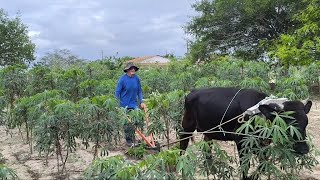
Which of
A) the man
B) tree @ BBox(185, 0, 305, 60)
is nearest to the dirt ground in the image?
the man

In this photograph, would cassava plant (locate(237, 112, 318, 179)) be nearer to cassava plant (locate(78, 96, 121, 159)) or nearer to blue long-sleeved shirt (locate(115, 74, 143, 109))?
cassava plant (locate(78, 96, 121, 159))

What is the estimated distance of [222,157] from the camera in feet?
15.3

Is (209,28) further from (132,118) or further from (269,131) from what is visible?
(269,131)

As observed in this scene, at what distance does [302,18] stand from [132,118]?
14.5 metres

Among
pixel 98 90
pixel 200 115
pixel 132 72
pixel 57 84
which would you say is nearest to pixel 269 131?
pixel 200 115

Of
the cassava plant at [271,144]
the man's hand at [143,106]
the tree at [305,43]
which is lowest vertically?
the cassava plant at [271,144]

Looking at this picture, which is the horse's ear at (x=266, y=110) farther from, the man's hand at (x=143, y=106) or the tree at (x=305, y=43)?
the tree at (x=305, y=43)

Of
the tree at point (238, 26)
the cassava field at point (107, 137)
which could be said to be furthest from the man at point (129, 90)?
the tree at point (238, 26)

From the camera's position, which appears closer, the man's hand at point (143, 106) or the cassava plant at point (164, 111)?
the cassava plant at point (164, 111)

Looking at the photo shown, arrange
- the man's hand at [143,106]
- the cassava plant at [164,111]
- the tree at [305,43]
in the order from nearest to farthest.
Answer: the cassava plant at [164,111]
the man's hand at [143,106]
the tree at [305,43]

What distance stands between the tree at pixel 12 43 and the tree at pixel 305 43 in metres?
16.8

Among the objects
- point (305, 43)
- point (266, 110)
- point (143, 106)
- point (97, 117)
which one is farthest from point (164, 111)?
point (305, 43)

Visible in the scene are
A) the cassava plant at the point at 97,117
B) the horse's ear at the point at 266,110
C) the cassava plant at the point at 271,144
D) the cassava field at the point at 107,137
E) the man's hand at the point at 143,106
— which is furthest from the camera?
the man's hand at the point at 143,106

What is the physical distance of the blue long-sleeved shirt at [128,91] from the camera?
26.6ft
